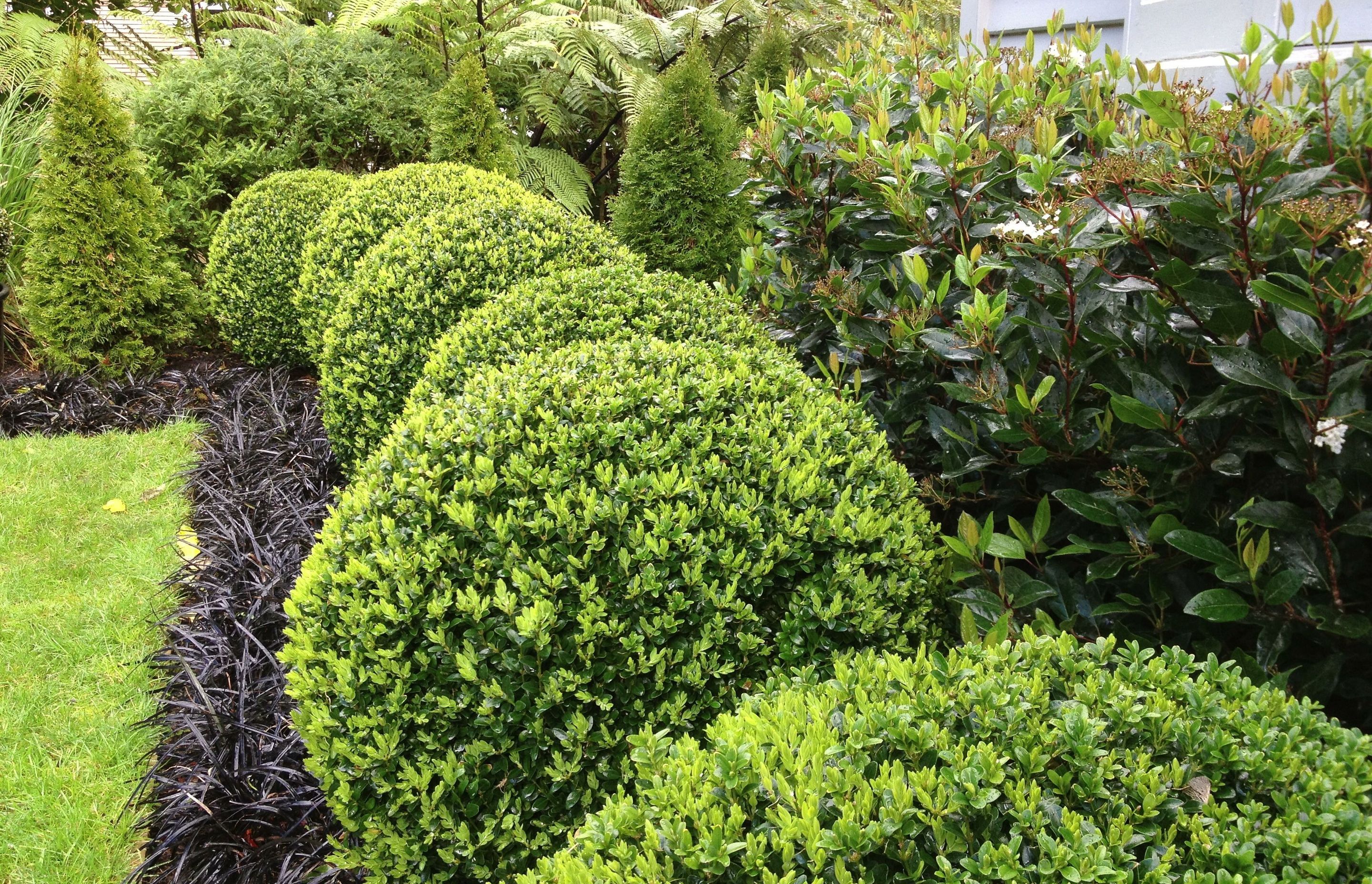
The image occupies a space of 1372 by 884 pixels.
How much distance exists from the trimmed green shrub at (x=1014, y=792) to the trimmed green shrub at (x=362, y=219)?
384cm

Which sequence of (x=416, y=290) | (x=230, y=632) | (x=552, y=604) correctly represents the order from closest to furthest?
(x=552, y=604) → (x=230, y=632) → (x=416, y=290)

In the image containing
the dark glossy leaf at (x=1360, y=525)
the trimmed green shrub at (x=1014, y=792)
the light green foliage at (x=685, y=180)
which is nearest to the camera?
the trimmed green shrub at (x=1014, y=792)

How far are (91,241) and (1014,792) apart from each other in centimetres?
671

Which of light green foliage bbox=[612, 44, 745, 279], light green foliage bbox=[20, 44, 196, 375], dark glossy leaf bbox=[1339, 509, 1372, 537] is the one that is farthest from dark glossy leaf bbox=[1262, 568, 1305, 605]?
light green foliage bbox=[20, 44, 196, 375]

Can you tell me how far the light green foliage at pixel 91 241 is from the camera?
5816mm

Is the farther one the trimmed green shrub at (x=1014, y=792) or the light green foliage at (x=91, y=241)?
the light green foliage at (x=91, y=241)

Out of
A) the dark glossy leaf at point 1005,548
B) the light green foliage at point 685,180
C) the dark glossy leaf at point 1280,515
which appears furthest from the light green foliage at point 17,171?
the dark glossy leaf at point 1280,515

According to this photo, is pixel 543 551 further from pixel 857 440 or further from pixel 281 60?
pixel 281 60

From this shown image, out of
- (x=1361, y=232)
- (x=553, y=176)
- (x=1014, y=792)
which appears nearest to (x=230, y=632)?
(x=1014, y=792)

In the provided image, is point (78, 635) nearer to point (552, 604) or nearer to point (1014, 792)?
point (552, 604)

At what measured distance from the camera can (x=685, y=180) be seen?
5793 millimetres

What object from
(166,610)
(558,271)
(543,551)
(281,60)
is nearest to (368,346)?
(558,271)

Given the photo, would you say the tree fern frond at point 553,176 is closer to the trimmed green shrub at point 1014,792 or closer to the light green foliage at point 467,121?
the light green foliage at point 467,121

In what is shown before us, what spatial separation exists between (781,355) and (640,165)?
3.33 m
